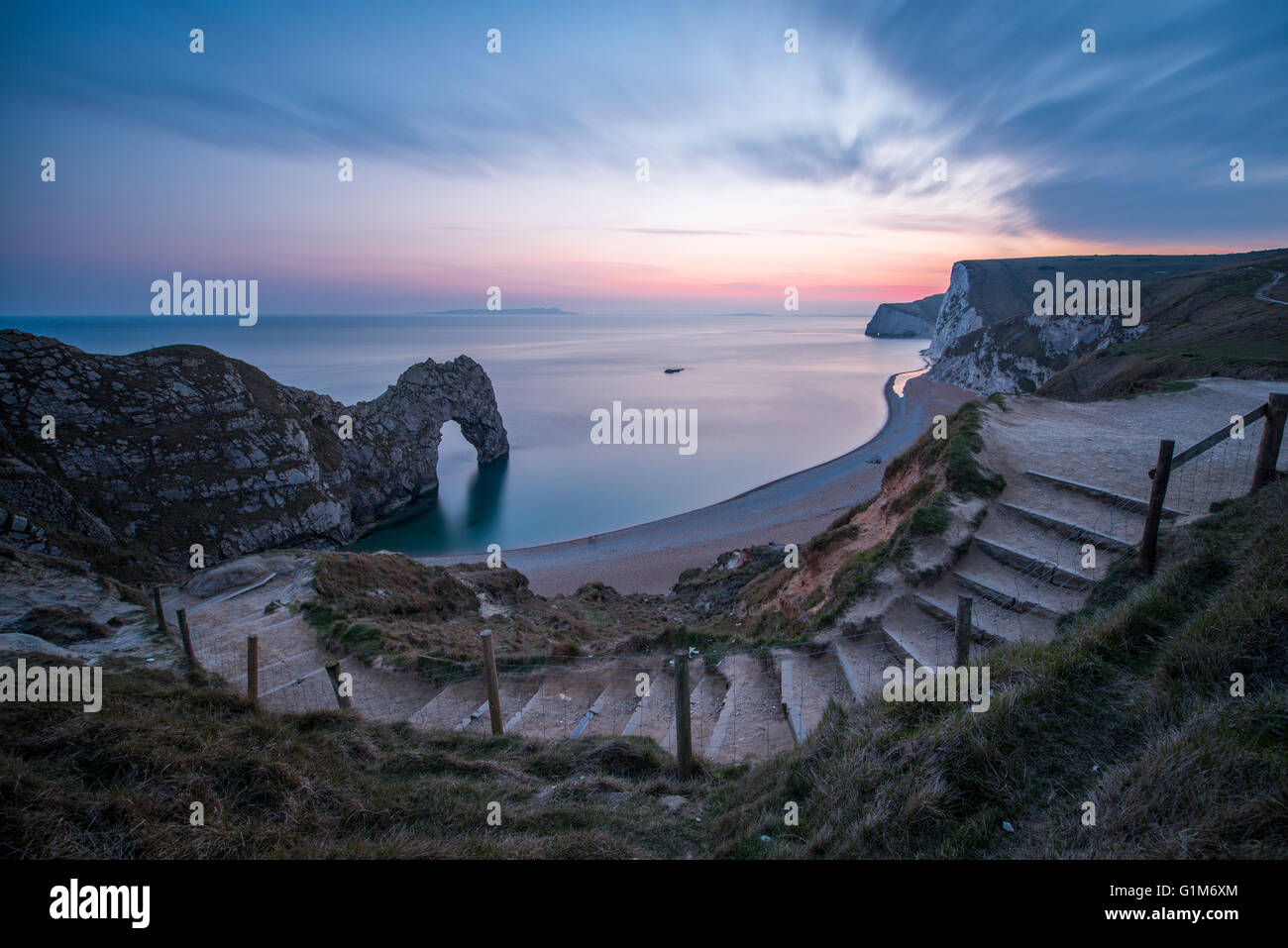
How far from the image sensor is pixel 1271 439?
22.1 feet

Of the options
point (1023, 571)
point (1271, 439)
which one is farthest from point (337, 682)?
point (1271, 439)

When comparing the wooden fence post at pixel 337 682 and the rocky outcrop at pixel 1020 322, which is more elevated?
the rocky outcrop at pixel 1020 322

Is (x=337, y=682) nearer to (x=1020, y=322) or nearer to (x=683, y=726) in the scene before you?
(x=683, y=726)

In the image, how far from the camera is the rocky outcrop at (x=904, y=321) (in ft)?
603

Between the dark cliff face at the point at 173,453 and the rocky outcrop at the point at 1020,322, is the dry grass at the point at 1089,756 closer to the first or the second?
the dark cliff face at the point at 173,453

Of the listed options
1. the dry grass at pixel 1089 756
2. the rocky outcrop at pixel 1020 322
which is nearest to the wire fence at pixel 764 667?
the dry grass at pixel 1089 756

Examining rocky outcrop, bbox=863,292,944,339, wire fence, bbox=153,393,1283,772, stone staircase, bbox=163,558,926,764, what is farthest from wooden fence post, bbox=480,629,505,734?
rocky outcrop, bbox=863,292,944,339

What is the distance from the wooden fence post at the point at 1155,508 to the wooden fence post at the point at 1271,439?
1.13 meters

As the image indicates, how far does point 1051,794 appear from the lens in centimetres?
373

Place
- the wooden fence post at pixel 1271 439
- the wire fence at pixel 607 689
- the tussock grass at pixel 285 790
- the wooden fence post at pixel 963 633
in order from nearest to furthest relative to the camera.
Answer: the tussock grass at pixel 285 790 → the wooden fence post at pixel 963 633 → the wooden fence post at pixel 1271 439 → the wire fence at pixel 607 689
